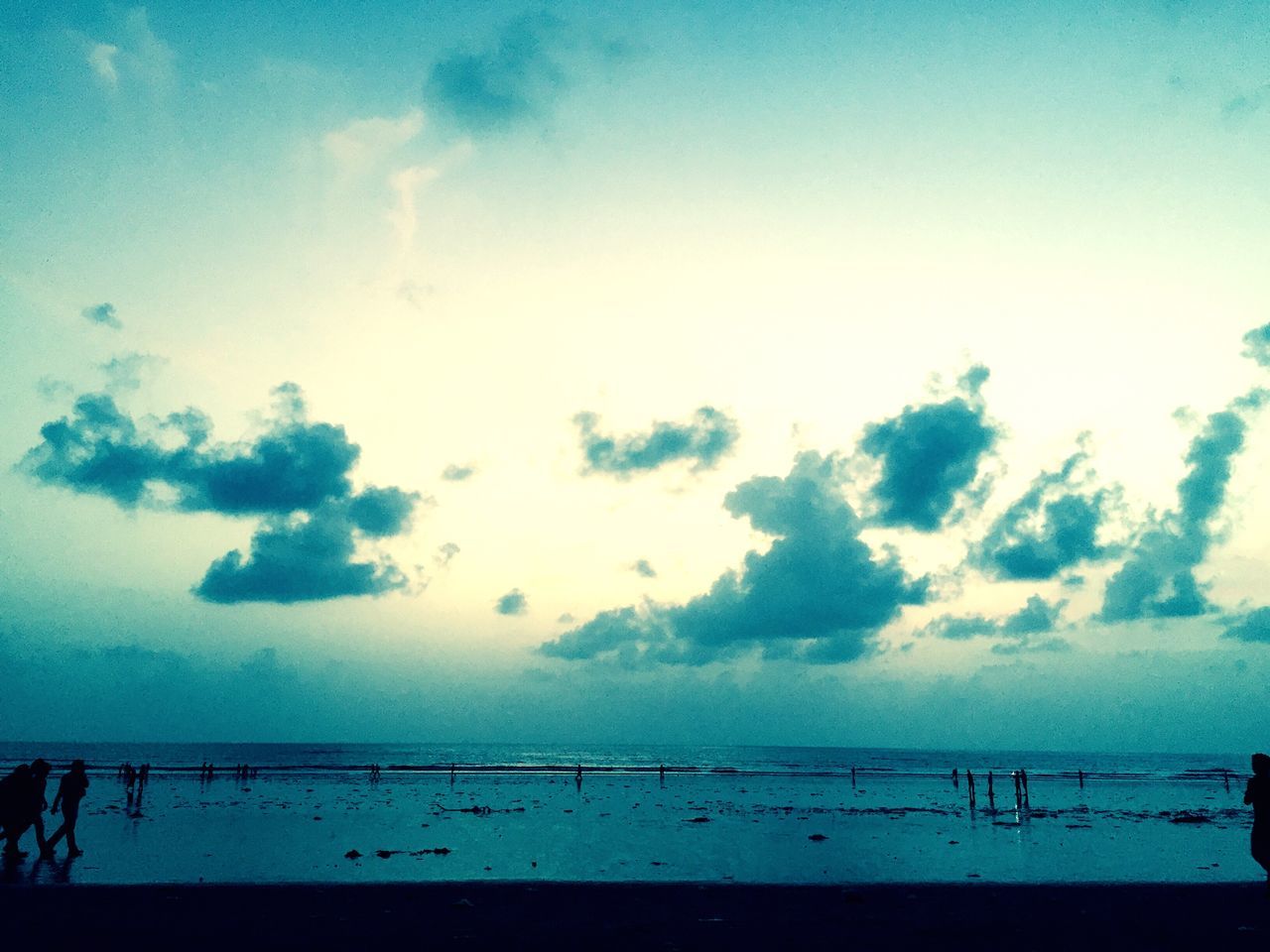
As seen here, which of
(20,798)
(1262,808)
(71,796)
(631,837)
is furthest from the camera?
(631,837)

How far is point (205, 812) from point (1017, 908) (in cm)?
4379

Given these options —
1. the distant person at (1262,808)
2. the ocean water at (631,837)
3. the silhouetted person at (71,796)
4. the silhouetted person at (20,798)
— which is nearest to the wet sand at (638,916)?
the distant person at (1262,808)

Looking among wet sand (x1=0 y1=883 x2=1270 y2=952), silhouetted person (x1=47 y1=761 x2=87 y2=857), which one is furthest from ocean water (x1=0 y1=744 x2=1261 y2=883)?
wet sand (x1=0 y1=883 x2=1270 y2=952)

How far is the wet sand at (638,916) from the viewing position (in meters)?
14.0

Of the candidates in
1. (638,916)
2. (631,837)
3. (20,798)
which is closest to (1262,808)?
(638,916)

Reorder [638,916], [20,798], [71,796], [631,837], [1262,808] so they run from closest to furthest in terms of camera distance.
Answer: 1. [638,916]
2. [1262,808]
3. [20,798]
4. [71,796]
5. [631,837]

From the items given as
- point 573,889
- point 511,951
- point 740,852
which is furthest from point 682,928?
point 740,852

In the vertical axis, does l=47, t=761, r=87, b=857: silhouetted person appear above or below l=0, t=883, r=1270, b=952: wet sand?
above

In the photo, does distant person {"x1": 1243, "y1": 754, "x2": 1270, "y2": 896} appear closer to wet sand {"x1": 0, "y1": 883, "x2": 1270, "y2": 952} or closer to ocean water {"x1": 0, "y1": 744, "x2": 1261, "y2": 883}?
wet sand {"x1": 0, "y1": 883, "x2": 1270, "y2": 952}

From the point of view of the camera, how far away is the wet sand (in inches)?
552

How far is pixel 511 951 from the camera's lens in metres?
13.2

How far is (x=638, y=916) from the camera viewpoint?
16391 mm

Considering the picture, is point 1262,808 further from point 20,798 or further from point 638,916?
point 20,798

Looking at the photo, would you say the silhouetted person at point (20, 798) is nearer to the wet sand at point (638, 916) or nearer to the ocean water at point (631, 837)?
the ocean water at point (631, 837)
